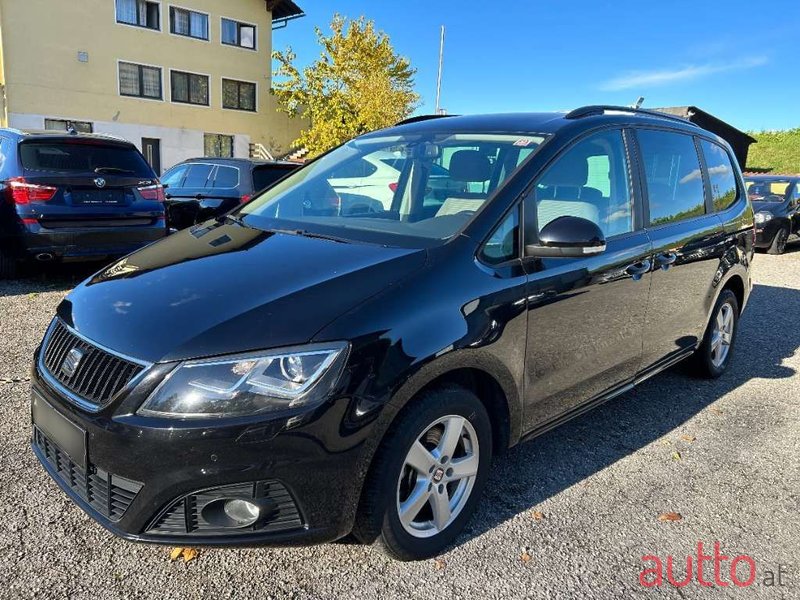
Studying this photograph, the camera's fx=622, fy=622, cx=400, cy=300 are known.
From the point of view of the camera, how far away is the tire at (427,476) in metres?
2.23

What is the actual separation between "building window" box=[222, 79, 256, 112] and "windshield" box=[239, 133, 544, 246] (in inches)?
1059

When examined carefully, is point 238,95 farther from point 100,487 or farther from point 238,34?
point 100,487

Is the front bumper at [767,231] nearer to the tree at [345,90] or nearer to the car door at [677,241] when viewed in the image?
the car door at [677,241]

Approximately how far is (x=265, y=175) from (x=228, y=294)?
6926 millimetres

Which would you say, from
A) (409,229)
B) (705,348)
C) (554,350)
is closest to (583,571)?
(554,350)

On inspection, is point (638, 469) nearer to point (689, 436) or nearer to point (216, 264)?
point (689, 436)

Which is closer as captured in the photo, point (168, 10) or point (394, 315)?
point (394, 315)

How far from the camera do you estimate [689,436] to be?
152 inches

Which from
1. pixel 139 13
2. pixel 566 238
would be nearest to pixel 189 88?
pixel 139 13

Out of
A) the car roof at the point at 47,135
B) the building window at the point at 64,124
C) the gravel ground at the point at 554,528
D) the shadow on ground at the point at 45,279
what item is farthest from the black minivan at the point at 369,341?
the building window at the point at 64,124

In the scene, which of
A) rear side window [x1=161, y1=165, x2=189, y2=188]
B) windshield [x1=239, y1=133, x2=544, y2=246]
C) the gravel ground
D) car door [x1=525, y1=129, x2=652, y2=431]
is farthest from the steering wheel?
rear side window [x1=161, y1=165, x2=189, y2=188]

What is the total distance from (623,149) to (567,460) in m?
1.77

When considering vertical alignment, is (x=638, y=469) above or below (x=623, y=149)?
below

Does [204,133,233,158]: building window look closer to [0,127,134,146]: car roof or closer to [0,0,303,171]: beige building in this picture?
[0,0,303,171]: beige building
